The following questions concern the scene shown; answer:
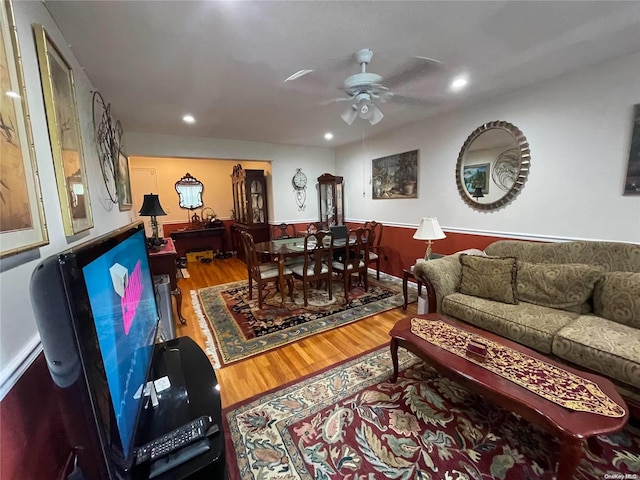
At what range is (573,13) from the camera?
155 cm

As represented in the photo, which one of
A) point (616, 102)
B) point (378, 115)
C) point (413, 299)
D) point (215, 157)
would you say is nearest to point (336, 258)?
point (413, 299)

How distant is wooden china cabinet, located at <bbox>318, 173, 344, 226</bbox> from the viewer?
5160 millimetres

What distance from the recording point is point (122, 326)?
0.80 meters

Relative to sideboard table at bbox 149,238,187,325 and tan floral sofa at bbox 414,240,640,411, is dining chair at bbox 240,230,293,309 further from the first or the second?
tan floral sofa at bbox 414,240,640,411

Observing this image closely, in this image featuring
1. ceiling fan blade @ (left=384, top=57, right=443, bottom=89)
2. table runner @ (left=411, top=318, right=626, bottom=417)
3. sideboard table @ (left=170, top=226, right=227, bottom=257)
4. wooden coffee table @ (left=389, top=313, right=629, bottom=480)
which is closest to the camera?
wooden coffee table @ (left=389, top=313, right=629, bottom=480)

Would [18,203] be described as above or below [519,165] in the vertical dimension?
below

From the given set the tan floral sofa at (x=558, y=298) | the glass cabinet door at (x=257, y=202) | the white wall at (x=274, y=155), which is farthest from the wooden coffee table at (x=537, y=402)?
the glass cabinet door at (x=257, y=202)

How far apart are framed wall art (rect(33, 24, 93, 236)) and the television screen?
→ 49 cm

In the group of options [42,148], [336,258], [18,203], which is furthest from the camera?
[336,258]

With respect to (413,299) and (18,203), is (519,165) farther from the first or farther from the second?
(18,203)

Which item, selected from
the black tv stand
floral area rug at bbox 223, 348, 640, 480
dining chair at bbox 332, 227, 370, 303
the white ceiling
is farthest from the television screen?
dining chair at bbox 332, 227, 370, 303

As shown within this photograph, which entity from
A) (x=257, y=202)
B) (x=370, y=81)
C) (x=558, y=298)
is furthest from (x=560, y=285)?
(x=257, y=202)

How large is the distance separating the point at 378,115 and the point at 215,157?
120 inches

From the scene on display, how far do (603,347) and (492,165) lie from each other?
6.62 ft
